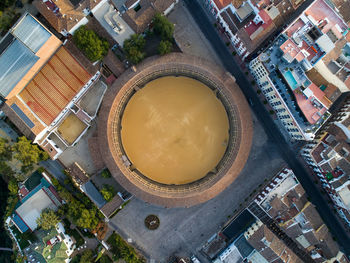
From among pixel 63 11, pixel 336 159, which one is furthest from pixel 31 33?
pixel 336 159

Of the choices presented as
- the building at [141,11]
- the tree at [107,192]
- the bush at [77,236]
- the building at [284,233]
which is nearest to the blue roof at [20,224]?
the bush at [77,236]

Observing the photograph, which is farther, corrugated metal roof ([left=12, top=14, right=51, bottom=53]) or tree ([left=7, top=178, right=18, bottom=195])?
tree ([left=7, top=178, right=18, bottom=195])

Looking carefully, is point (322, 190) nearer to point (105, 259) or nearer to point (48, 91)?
point (105, 259)

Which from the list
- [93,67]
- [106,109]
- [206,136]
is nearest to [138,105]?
[106,109]

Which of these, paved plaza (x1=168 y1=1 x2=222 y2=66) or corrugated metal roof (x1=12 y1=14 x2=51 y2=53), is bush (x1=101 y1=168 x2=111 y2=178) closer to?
corrugated metal roof (x1=12 y1=14 x2=51 y2=53)

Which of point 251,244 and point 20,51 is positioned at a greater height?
point 20,51

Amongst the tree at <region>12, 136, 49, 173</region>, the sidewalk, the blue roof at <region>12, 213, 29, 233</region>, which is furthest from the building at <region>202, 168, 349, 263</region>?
the tree at <region>12, 136, 49, 173</region>

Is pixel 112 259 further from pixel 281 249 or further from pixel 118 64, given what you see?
pixel 118 64
